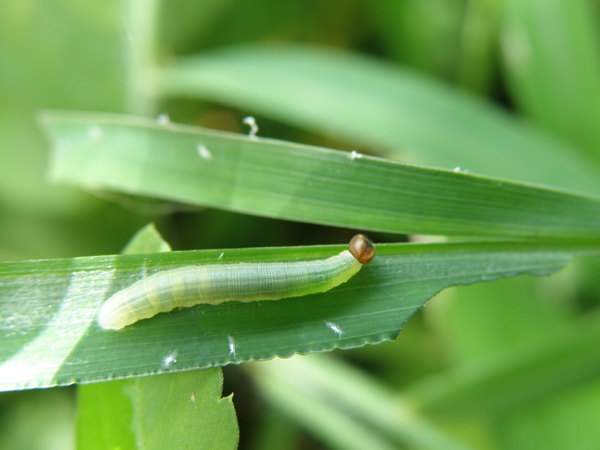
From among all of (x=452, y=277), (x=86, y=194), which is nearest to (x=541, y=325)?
(x=452, y=277)

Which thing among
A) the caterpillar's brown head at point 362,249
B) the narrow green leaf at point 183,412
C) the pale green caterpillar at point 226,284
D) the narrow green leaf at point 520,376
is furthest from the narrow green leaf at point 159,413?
the narrow green leaf at point 520,376

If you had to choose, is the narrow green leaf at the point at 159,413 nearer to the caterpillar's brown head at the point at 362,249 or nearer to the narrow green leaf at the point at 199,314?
the narrow green leaf at the point at 199,314

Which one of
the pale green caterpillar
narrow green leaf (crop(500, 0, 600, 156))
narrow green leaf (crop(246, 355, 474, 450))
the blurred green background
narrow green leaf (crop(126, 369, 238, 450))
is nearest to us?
narrow green leaf (crop(126, 369, 238, 450))

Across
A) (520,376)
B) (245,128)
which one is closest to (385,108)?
(245,128)

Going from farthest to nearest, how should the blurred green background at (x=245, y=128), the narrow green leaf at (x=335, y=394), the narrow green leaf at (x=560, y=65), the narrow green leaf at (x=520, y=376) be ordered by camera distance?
1. the narrow green leaf at (x=560, y=65)
2. the blurred green background at (x=245, y=128)
3. the narrow green leaf at (x=335, y=394)
4. the narrow green leaf at (x=520, y=376)

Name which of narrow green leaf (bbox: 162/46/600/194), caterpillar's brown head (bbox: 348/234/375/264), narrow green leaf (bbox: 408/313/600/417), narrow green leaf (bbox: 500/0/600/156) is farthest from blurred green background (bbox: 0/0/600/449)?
caterpillar's brown head (bbox: 348/234/375/264)

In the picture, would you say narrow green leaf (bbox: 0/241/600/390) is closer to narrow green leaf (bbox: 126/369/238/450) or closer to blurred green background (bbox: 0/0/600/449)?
narrow green leaf (bbox: 126/369/238/450)
